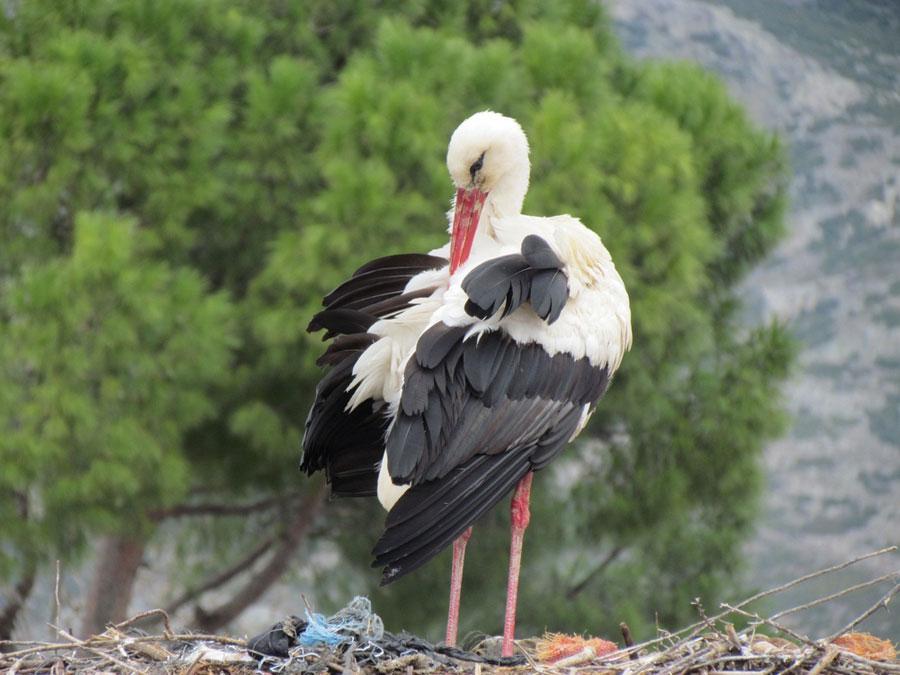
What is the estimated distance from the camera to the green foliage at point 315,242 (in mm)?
7332

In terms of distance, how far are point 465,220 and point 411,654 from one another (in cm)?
142

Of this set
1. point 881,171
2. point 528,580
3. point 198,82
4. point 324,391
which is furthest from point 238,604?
point 881,171

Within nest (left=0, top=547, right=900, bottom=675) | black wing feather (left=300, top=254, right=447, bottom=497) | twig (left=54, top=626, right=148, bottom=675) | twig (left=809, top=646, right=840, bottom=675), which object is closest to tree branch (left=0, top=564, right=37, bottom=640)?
black wing feather (left=300, top=254, right=447, bottom=497)

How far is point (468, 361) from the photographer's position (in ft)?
13.1

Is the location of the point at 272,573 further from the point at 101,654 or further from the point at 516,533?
the point at 101,654

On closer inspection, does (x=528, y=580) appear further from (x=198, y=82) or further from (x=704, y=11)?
(x=704, y=11)

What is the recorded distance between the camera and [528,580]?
9.22 meters

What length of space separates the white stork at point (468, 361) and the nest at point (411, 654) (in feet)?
0.67

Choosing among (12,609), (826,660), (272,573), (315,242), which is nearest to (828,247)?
(272,573)

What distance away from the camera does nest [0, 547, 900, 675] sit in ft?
11.7

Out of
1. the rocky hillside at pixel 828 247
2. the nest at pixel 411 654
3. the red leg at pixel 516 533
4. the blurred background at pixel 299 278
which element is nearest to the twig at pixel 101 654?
the nest at pixel 411 654

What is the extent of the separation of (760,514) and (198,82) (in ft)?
15.0

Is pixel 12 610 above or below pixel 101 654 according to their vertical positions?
above

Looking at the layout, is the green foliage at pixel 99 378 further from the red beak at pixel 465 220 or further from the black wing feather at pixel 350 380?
the red beak at pixel 465 220
